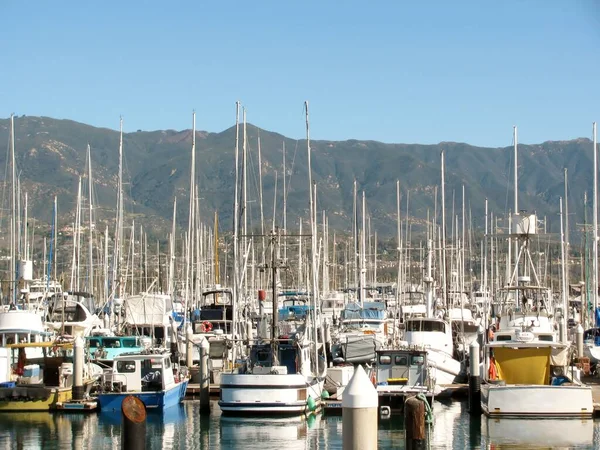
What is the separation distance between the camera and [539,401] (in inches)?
1353

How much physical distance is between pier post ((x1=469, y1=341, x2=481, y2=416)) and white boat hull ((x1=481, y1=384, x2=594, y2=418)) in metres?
1.61

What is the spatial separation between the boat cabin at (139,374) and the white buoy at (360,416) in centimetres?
1893

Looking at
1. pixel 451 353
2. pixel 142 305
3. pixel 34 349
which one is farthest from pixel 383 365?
pixel 142 305

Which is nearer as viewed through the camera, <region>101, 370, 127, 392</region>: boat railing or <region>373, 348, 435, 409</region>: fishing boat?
<region>373, 348, 435, 409</region>: fishing boat

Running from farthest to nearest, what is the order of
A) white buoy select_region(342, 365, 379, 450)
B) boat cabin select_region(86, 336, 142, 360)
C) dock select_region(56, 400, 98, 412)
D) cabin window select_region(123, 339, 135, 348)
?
cabin window select_region(123, 339, 135, 348) < boat cabin select_region(86, 336, 142, 360) < dock select_region(56, 400, 98, 412) < white buoy select_region(342, 365, 379, 450)

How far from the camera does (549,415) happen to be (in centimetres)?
3434

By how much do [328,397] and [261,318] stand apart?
5036mm

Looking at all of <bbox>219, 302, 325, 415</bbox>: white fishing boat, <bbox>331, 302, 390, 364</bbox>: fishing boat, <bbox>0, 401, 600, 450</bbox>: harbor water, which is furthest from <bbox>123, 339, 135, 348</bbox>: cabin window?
<bbox>219, 302, 325, 415</bbox>: white fishing boat

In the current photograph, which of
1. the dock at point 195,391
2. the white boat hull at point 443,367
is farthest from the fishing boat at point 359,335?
the dock at point 195,391

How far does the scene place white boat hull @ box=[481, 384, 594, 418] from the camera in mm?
34312

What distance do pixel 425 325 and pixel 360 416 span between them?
27.3 m

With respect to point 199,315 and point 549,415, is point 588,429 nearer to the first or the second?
point 549,415

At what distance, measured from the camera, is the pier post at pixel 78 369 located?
37.4m

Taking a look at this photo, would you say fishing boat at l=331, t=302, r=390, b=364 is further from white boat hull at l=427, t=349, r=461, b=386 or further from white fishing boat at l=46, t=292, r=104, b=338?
white fishing boat at l=46, t=292, r=104, b=338
